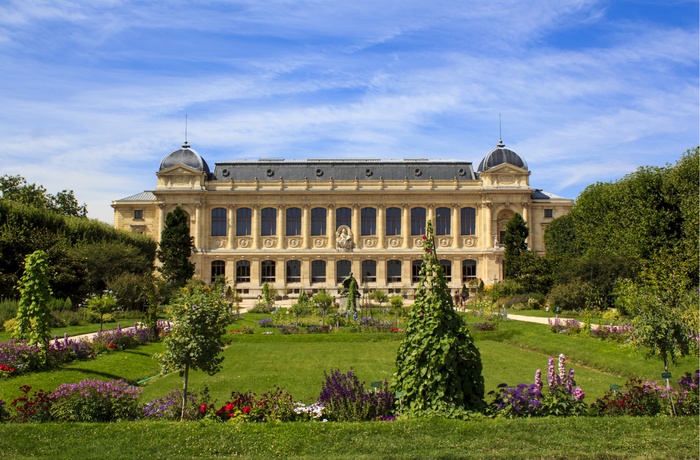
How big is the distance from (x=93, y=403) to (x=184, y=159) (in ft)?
175

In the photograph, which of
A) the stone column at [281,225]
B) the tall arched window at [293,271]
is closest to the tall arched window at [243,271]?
the stone column at [281,225]

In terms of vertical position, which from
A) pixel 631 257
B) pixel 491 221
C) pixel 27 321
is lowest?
pixel 27 321

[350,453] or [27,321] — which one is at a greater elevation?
[27,321]

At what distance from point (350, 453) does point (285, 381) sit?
750cm

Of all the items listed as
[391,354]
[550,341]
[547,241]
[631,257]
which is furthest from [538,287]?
[391,354]

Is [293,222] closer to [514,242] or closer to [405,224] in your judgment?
[405,224]

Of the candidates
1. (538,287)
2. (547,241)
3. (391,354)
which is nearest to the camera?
(391,354)

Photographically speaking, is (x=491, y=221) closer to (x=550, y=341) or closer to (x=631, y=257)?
(x=631, y=257)

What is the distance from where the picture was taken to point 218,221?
62.4m

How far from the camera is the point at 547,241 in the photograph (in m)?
57.5

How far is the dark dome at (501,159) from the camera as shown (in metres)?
61.8

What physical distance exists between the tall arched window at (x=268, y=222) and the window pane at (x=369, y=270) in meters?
9.61

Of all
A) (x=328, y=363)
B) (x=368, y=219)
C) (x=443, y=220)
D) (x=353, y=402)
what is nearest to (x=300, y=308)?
(x=328, y=363)

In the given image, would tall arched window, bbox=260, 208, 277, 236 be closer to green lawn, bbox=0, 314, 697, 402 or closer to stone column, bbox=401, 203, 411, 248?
stone column, bbox=401, 203, 411, 248
